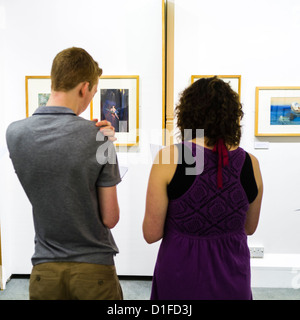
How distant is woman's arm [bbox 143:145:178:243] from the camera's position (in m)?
1.02

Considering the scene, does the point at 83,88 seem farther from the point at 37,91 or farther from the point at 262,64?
the point at 262,64

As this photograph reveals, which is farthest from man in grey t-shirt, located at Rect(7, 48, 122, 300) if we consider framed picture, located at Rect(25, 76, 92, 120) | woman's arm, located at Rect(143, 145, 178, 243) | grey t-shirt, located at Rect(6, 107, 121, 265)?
framed picture, located at Rect(25, 76, 92, 120)

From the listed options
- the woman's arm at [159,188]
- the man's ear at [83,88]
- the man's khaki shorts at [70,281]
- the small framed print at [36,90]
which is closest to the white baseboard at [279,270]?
the woman's arm at [159,188]

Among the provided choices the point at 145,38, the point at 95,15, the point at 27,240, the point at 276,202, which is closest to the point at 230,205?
the point at 276,202

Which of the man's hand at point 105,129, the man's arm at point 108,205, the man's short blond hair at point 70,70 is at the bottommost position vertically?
the man's arm at point 108,205

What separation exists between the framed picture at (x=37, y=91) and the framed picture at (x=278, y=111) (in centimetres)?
131

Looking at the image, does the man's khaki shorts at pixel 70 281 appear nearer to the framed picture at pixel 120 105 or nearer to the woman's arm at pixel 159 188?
the woman's arm at pixel 159 188

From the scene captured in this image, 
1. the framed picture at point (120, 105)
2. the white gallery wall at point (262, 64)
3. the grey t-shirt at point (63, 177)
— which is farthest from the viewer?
the framed picture at point (120, 105)

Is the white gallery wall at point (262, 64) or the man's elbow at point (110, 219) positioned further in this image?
the white gallery wall at point (262, 64)

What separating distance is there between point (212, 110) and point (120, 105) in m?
1.31

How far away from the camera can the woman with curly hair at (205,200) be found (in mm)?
1037

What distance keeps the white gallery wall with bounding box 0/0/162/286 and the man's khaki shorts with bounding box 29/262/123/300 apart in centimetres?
139

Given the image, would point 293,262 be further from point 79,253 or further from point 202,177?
point 79,253
